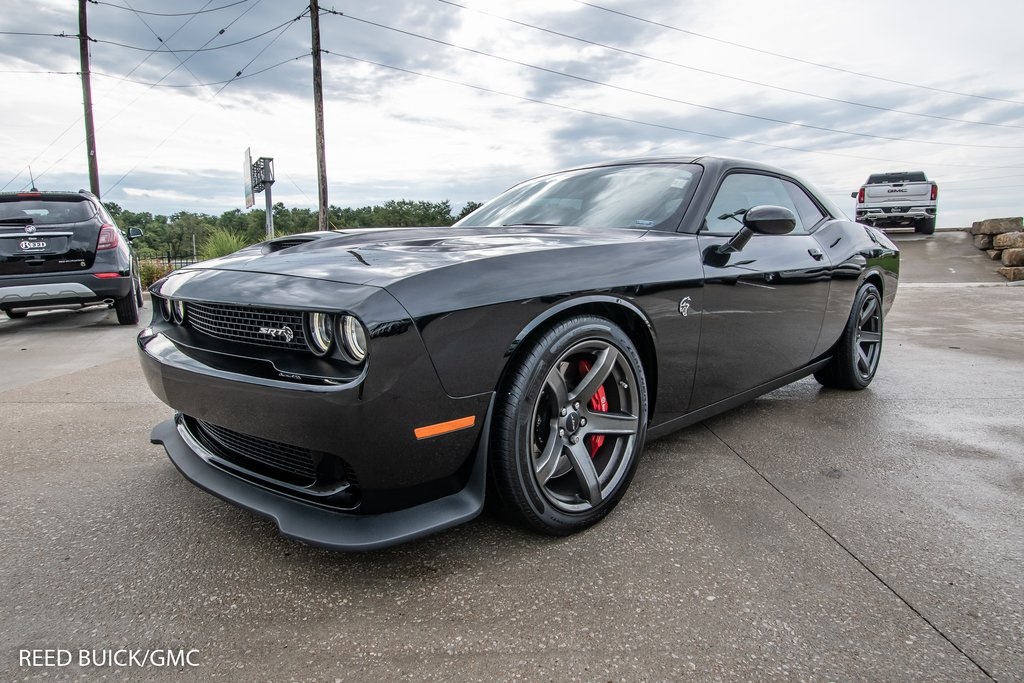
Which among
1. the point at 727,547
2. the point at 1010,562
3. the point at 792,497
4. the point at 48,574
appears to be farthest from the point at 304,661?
the point at 1010,562

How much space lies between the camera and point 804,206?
11.6ft

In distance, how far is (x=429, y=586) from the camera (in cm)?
175

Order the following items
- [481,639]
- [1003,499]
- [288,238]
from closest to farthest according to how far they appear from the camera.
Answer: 1. [481,639]
2. [1003,499]
3. [288,238]

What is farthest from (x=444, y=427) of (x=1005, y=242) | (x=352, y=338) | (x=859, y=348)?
(x=1005, y=242)

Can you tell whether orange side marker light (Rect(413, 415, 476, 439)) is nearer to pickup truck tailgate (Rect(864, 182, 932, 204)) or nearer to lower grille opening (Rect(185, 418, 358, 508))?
lower grille opening (Rect(185, 418, 358, 508))

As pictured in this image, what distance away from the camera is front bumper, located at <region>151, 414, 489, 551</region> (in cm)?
159

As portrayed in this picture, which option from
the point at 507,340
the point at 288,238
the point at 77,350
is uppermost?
the point at 288,238

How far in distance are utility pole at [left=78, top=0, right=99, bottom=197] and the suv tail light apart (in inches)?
428

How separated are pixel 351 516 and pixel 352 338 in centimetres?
47

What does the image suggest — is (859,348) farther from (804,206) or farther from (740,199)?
(740,199)

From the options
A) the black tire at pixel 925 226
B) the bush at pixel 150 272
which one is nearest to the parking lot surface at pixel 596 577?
the bush at pixel 150 272

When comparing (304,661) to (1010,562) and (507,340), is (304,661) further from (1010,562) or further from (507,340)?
(1010,562)

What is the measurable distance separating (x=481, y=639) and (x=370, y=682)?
0.28 meters

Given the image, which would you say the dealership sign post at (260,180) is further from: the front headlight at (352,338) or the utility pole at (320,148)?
the front headlight at (352,338)
